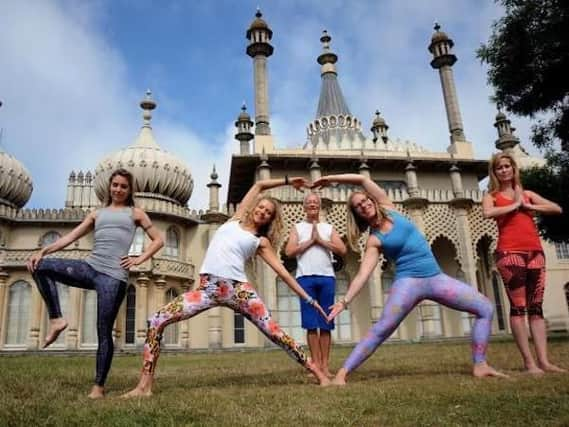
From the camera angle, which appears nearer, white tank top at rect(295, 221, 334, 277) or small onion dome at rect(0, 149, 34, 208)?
white tank top at rect(295, 221, 334, 277)

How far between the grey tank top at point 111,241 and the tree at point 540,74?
11.1 m

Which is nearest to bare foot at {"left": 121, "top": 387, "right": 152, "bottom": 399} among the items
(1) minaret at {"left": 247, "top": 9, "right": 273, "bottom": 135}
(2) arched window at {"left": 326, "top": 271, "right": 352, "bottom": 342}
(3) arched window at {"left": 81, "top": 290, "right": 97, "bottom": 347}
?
(3) arched window at {"left": 81, "top": 290, "right": 97, "bottom": 347}

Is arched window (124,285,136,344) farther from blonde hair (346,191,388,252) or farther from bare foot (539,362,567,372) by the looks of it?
bare foot (539,362,567,372)

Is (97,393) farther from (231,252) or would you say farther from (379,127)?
(379,127)

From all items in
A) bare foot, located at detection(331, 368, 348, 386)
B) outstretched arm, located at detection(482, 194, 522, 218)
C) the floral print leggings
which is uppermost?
outstretched arm, located at detection(482, 194, 522, 218)

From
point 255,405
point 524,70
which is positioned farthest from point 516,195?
point 524,70

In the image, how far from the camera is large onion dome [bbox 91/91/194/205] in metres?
21.7

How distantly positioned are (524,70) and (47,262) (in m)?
12.1

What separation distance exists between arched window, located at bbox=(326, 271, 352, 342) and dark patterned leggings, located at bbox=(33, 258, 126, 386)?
1696cm

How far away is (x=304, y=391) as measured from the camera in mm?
3760

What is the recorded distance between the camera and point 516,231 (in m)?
4.84

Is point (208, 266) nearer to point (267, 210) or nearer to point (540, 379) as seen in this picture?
point (267, 210)

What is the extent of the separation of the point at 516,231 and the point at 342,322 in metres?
16.7

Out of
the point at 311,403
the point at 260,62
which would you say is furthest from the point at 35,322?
the point at 311,403
